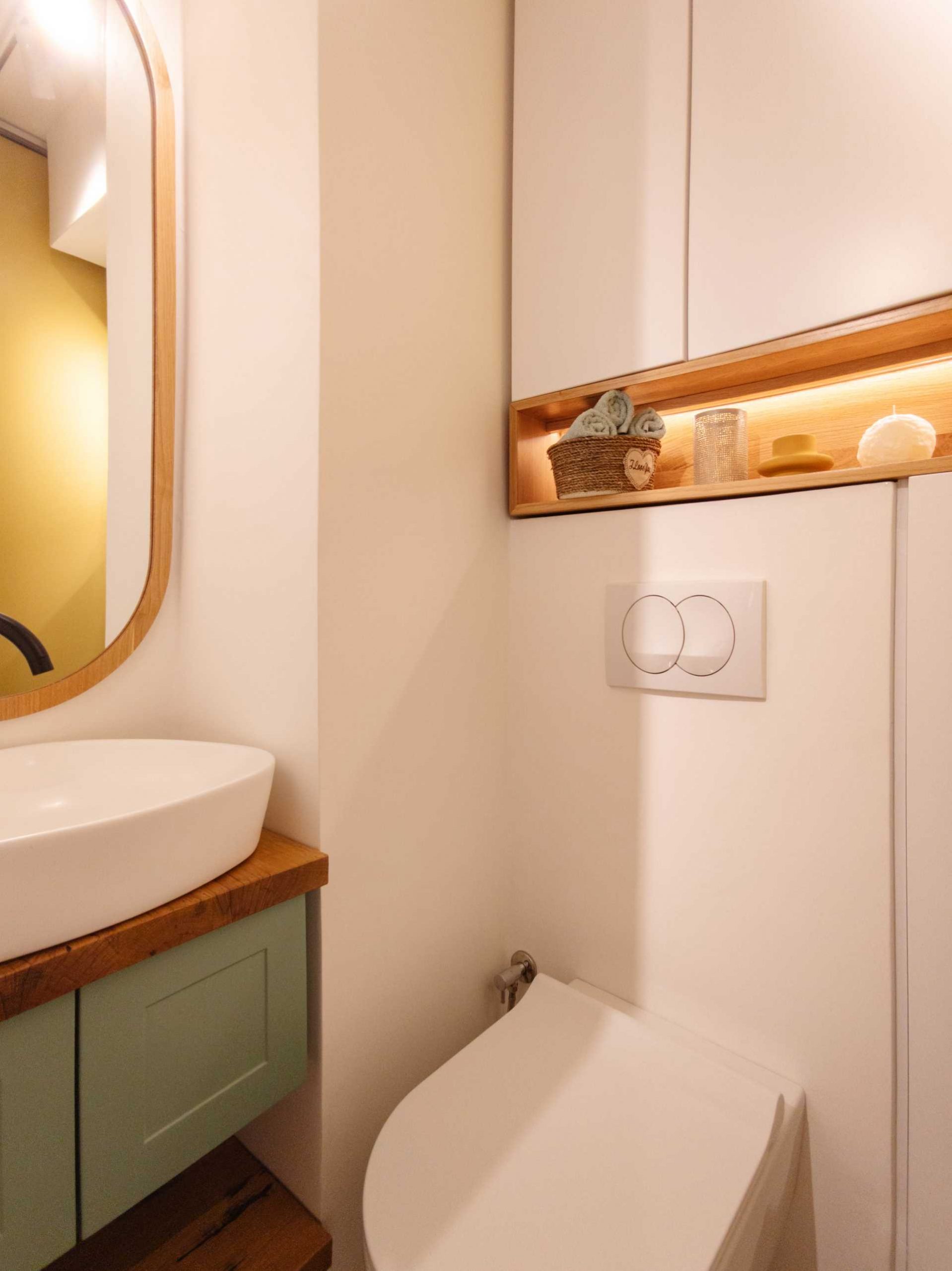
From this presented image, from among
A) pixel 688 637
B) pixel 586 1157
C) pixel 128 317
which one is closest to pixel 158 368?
pixel 128 317

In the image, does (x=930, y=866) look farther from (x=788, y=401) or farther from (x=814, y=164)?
(x=814, y=164)

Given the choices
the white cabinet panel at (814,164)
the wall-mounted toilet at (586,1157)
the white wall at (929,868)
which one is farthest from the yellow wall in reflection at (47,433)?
the white wall at (929,868)

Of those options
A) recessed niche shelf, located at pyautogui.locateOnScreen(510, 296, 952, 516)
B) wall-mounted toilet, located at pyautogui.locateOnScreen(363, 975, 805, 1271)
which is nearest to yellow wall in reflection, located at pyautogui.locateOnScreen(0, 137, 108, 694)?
recessed niche shelf, located at pyautogui.locateOnScreen(510, 296, 952, 516)

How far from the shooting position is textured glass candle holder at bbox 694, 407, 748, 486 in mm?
1069

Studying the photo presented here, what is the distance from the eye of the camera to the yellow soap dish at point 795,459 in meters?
0.96

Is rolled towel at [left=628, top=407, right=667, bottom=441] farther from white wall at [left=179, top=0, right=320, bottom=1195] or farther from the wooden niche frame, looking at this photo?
the wooden niche frame

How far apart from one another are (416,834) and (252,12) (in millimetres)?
1305

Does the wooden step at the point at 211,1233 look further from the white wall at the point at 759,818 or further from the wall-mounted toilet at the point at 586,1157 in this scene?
the white wall at the point at 759,818

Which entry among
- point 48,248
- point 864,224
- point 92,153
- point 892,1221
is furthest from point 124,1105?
point 864,224

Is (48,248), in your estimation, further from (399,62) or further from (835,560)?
(835,560)

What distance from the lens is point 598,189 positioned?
1.12 m

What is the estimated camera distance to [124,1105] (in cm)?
70

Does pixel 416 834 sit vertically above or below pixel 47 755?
below

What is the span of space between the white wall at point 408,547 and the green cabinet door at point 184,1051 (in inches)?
3.3
